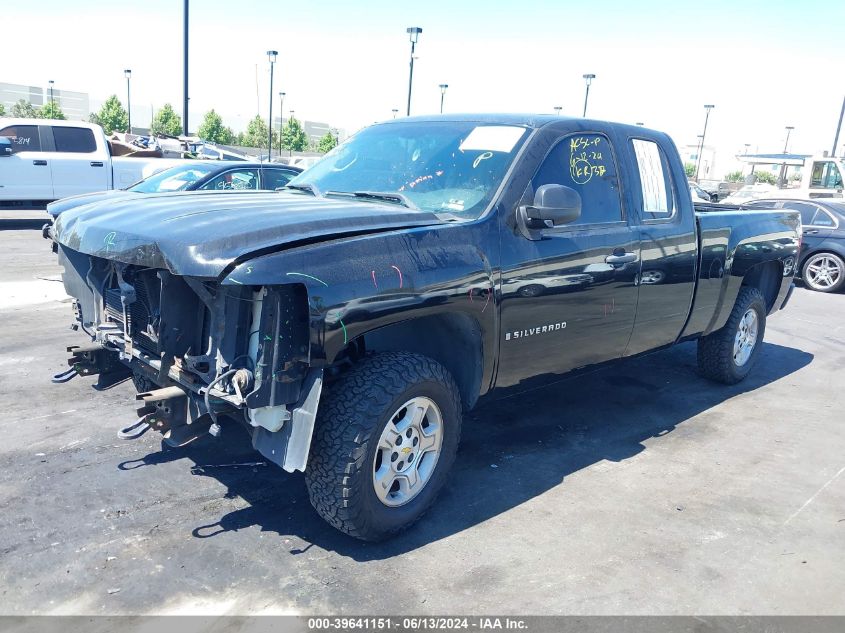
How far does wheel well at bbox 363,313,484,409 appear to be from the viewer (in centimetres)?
362

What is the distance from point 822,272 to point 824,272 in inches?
1.3

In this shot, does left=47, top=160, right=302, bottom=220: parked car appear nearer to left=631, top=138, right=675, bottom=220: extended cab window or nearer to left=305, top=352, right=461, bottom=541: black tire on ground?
left=631, top=138, right=675, bottom=220: extended cab window

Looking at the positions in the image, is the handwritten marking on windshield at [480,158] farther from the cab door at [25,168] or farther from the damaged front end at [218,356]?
the cab door at [25,168]

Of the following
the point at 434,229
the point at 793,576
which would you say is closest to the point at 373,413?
the point at 434,229

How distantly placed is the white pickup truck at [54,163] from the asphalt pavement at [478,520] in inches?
414

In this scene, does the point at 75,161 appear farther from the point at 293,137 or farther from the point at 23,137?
the point at 293,137

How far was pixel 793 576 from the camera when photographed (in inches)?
132

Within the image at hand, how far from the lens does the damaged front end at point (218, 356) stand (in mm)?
2971

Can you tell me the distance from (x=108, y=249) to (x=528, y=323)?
2.13 metres

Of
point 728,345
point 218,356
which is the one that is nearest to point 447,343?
point 218,356

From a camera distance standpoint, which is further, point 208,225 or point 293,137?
point 293,137

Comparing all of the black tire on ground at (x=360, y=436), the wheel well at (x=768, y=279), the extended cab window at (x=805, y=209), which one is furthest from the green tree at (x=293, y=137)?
the black tire on ground at (x=360, y=436)

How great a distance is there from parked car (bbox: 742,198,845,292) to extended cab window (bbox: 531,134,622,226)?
8923 mm

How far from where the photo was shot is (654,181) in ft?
16.3
